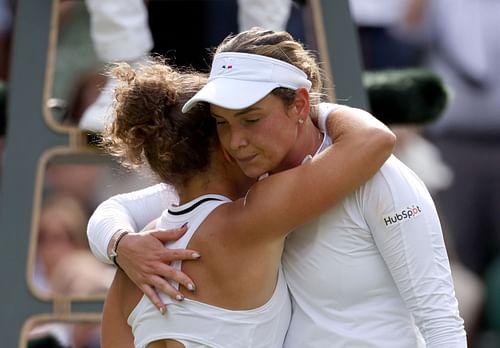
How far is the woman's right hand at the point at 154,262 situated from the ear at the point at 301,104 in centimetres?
28

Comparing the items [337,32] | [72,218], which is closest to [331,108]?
[337,32]

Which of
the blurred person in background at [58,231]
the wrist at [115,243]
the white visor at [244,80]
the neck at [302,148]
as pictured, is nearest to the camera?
the white visor at [244,80]

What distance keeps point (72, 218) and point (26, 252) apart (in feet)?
3.75

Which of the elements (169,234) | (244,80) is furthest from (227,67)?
(169,234)

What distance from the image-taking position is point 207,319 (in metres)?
2.45

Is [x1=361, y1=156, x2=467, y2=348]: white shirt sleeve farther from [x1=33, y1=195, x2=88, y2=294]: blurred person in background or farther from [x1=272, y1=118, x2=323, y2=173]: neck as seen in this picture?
[x1=33, y1=195, x2=88, y2=294]: blurred person in background

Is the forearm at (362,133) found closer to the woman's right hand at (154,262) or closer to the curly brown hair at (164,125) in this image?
the curly brown hair at (164,125)

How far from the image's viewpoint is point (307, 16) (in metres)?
3.95

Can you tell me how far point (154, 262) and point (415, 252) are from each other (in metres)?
0.46

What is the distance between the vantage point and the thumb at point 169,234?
2.46 meters

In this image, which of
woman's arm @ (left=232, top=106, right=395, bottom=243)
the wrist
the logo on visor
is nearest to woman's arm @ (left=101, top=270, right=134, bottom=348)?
the wrist

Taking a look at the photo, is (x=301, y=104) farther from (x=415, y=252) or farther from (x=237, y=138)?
(x=415, y=252)

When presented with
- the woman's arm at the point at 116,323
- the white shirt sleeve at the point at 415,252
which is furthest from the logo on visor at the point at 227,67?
the woman's arm at the point at 116,323

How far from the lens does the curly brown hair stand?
2.46 metres
